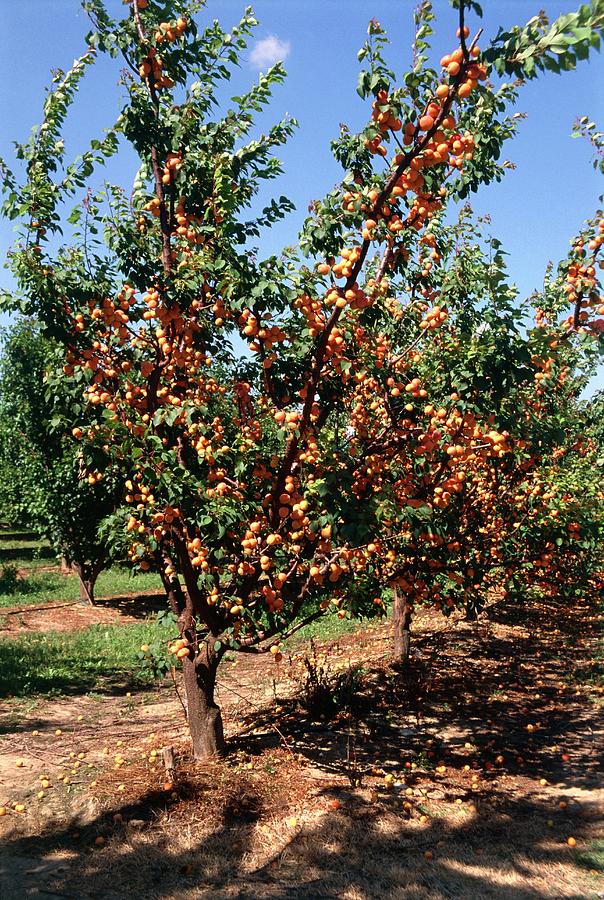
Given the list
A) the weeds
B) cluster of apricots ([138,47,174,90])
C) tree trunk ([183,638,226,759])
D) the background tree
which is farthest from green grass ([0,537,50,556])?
cluster of apricots ([138,47,174,90])

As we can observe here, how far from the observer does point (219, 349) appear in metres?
5.54

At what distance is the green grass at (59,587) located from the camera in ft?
53.9

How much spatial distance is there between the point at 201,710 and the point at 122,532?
1871mm

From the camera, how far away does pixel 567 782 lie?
5.81 m

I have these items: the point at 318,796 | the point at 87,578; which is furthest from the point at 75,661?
the point at 318,796

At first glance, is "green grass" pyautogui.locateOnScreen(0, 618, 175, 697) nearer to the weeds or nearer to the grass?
the weeds

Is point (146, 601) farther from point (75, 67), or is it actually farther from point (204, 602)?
point (75, 67)

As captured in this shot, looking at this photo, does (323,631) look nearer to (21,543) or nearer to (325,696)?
(325,696)

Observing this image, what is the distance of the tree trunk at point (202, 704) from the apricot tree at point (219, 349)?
0.01 metres

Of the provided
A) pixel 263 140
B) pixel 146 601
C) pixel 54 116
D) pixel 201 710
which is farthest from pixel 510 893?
pixel 146 601

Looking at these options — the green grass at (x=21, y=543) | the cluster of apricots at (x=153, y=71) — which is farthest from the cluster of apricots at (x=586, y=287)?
the green grass at (x=21, y=543)

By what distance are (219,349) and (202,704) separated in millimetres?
3241

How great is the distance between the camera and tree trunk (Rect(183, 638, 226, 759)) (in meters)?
5.72

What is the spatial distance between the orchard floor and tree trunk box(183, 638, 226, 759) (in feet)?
0.58
